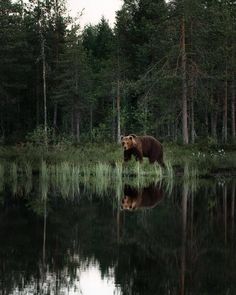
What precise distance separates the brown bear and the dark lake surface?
19.7 feet

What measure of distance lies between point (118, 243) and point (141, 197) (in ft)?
20.4

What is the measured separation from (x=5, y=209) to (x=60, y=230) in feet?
11.4

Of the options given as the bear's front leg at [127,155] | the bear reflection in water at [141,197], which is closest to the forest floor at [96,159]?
the bear's front leg at [127,155]

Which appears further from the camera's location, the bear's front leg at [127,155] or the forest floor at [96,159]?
the forest floor at [96,159]

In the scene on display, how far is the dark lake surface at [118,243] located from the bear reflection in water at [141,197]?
3 centimetres

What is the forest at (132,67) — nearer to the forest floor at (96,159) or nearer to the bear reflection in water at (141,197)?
the forest floor at (96,159)

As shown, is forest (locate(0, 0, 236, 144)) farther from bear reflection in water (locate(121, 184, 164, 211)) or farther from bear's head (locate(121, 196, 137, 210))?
bear's head (locate(121, 196, 137, 210))

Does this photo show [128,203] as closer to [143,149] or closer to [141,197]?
[141,197]

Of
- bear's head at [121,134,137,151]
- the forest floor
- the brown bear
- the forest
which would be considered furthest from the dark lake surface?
the forest

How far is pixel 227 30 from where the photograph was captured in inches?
1747

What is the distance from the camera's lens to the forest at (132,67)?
36.6 m

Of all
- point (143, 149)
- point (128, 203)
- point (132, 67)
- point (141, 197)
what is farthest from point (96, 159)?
point (132, 67)

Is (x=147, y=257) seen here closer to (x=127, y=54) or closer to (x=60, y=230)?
(x=60, y=230)

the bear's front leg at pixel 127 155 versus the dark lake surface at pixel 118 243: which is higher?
the bear's front leg at pixel 127 155
